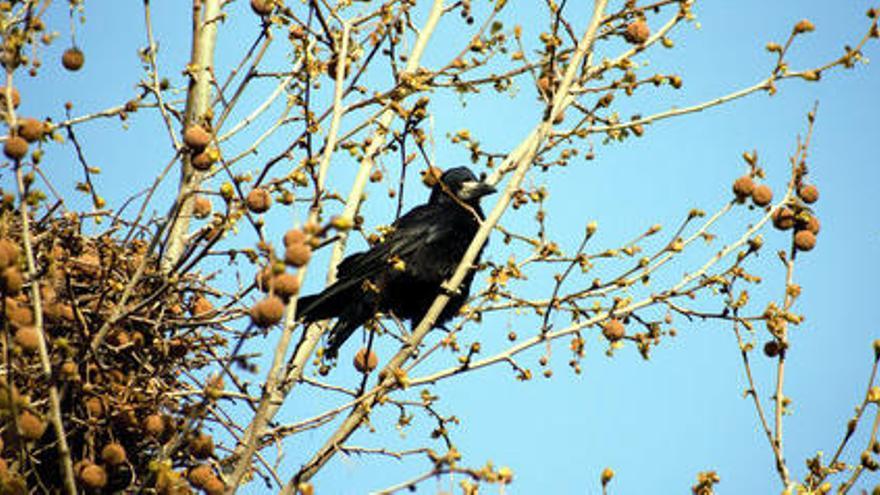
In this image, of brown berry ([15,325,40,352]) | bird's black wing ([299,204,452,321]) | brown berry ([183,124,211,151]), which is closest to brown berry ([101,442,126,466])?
brown berry ([15,325,40,352])

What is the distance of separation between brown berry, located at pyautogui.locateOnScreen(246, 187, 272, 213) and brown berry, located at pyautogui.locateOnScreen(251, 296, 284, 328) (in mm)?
1614

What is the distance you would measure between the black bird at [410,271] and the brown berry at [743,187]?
A: 93.8 inches

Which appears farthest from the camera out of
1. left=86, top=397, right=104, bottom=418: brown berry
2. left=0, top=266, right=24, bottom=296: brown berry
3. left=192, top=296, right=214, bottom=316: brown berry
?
left=192, top=296, right=214, bottom=316: brown berry

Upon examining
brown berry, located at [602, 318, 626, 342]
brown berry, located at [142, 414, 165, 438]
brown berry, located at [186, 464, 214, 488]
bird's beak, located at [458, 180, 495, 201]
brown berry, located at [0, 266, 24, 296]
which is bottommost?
brown berry, located at [186, 464, 214, 488]

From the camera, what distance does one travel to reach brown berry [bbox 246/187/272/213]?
14.4ft

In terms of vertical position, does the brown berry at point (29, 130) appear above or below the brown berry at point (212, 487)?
above

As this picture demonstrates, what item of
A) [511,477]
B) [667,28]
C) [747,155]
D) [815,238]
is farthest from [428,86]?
[511,477]

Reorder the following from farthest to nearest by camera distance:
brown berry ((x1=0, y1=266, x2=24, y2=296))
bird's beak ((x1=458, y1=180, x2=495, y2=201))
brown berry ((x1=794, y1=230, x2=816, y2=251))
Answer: bird's beak ((x1=458, y1=180, x2=495, y2=201)), brown berry ((x1=794, y1=230, x2=816, y2=251)), brown berry ((x1=0, y1=266, x2=24, y2=296))

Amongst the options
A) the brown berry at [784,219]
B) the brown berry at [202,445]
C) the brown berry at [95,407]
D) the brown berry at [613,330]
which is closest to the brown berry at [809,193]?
the brown berry at [784,219]

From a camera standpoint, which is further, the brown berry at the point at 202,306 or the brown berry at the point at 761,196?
the brown berry at the point at 202,306

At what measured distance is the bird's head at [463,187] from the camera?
25.7ft

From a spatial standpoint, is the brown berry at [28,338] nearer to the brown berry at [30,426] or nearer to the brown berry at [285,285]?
the brown berry at [30,426]

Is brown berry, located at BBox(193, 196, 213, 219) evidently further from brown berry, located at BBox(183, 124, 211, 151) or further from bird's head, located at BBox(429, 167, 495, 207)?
brown berry, located at BBox(183, 124, 211, 151)

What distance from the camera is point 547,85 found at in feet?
17.1
